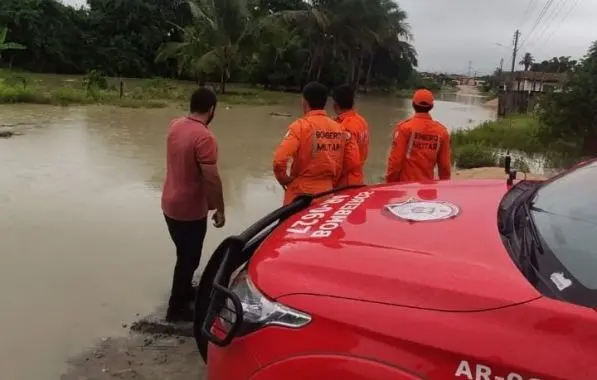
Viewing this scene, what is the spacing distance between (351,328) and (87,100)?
22.2 meters

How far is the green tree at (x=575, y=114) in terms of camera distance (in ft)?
45.3

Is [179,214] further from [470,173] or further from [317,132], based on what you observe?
[470,173]

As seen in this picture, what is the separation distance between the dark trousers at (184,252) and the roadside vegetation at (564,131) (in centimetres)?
927

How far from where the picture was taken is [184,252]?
4.14m

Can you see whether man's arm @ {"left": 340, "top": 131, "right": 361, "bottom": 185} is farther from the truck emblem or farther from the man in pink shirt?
the truck emblem

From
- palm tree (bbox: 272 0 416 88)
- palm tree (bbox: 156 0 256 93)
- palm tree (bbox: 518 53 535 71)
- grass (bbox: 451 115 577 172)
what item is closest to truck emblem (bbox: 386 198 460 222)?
grass (bbox: 451 115 577 172)

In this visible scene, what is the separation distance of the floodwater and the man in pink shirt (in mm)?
451

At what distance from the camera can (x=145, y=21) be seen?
1719 inches

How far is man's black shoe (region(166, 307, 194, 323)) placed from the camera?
13.8ft

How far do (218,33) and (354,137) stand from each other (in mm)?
24020

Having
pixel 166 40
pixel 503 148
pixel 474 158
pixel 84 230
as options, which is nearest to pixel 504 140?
pixel 503 148

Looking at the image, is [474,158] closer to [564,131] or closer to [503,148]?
[503,148]

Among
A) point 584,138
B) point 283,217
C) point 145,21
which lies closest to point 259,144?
point 584,138

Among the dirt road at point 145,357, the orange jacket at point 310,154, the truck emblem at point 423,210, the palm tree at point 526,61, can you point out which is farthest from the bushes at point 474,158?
the palm tree at point 526,61
